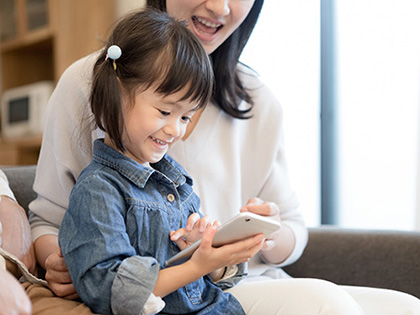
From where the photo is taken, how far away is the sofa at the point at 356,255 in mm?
1440

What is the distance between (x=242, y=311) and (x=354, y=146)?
197cm

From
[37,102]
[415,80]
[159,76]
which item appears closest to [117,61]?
[159,76]

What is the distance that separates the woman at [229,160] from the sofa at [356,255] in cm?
12

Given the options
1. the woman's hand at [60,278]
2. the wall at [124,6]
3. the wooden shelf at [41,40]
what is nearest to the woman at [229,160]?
the woman's hand at [60,278]

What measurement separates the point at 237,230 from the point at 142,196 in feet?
0.66

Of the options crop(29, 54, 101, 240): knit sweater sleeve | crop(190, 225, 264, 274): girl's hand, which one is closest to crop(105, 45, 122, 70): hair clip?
crop(29, 54, 101, 240): knit sweater sleeve

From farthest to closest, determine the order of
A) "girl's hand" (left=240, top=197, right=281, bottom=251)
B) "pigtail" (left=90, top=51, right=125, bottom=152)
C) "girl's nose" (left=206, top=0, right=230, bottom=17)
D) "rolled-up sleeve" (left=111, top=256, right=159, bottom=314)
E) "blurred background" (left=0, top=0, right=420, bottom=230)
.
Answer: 1. "blurred background" (left=0, top=0, right=420, bottom=230)
2. "girl's nose" (left=206, top=0, right=230, bottom=17)
3. "girl's hand" (left=240, top=197, right=281, bottom=251)
4. "pigtail" (left=90, top=51, right=125, bottom=152)
5. "rolled-up sleeve" (left=111, top=256, right=159, bottom=314)

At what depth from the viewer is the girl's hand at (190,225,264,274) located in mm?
936

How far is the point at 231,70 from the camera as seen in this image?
4.91ft

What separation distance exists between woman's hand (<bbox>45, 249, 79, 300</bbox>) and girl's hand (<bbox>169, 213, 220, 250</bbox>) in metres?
0.20

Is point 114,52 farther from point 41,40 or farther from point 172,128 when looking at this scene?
point 41,40

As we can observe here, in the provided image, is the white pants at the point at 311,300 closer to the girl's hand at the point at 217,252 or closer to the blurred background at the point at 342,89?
the girl's hand at the point at 217,252

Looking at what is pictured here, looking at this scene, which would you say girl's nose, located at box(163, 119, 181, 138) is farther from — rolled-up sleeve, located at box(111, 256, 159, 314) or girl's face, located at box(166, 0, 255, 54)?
girl's face, located at box(166, 0, 255, 54)

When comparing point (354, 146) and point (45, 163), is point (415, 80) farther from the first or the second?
point (45, 163)
